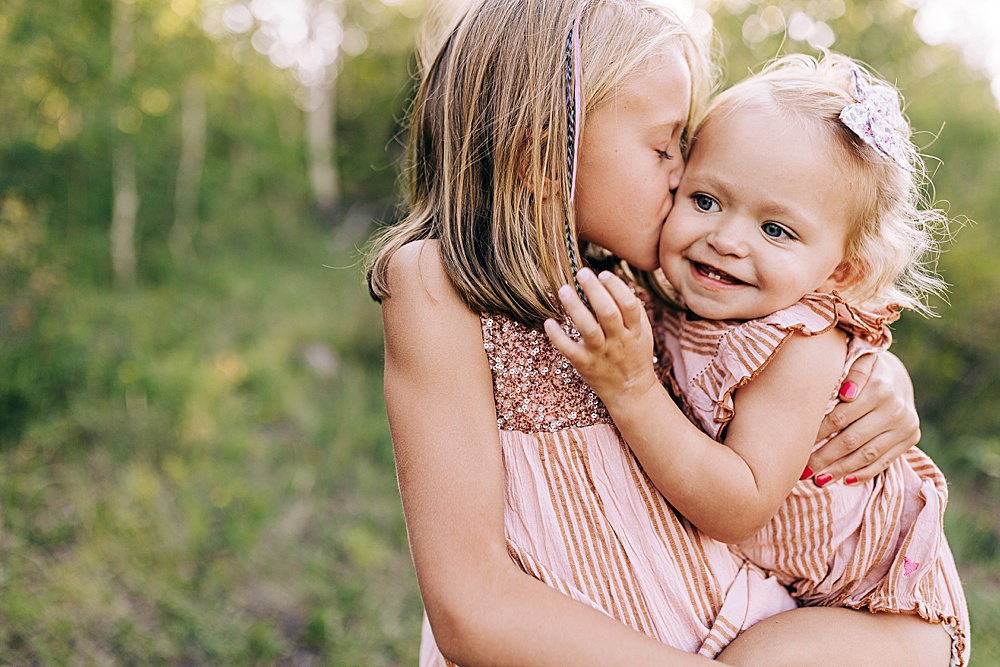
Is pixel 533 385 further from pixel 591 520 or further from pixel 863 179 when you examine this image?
pixel 863 179

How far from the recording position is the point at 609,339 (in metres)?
1.28

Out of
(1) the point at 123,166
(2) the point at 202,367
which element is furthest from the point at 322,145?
(2) the point at 202,367

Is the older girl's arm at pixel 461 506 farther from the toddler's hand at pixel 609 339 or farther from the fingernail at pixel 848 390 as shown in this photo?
the fingernail at pixel 848 390

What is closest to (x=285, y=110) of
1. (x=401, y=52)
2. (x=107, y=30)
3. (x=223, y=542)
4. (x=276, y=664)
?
(x=401, y=52)

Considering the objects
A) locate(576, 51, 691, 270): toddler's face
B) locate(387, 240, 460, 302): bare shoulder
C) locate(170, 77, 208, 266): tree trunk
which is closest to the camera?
locate(387, 240, 460, 302): bare shoulder

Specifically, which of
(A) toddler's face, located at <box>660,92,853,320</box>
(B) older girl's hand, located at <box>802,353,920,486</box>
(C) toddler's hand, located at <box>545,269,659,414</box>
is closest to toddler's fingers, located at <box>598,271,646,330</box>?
(C) toddler's hand, located at <box>545,269,659,414</box>

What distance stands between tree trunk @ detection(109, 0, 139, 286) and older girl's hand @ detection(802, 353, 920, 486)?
22.5 ft

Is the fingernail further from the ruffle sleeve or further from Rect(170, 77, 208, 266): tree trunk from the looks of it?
Rect(170, 77, 208, 266): tree trunk

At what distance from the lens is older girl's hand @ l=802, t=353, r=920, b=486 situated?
1.56 m

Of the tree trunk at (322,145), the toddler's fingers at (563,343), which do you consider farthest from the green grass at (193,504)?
the tree trunk at (322,145)

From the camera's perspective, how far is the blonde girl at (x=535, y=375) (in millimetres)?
1293

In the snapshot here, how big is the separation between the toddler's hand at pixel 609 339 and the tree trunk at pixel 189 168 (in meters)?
7.97

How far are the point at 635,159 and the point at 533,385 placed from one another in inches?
18.0

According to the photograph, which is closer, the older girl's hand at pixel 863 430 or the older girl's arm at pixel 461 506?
the older girl's arm at pixel 461 506
